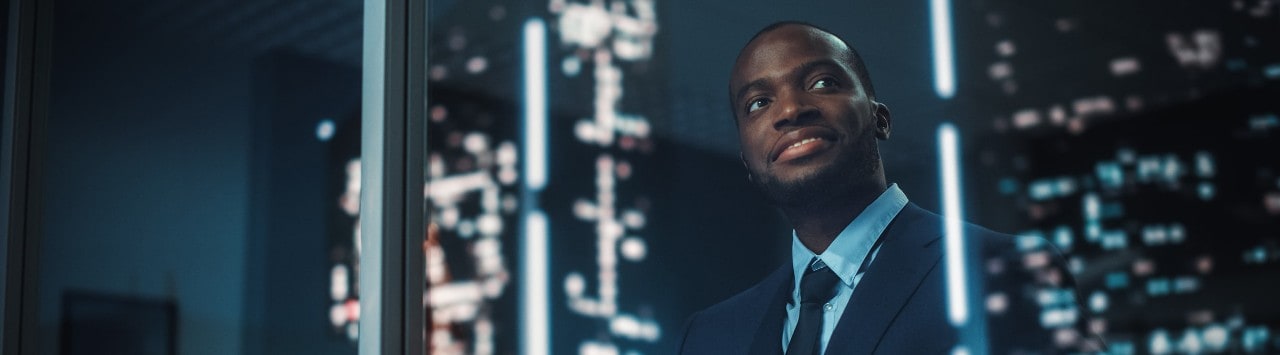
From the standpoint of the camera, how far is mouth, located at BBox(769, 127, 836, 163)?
1.77 m

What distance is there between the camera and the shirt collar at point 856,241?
1738 mm

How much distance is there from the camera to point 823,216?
70.9 inches

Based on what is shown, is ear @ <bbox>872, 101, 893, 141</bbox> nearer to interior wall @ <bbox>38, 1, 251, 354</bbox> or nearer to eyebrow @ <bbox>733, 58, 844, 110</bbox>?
→ eyebrow @ <bbox>733, 58, 844, 110</bbox>

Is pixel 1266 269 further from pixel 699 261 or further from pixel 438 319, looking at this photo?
pixel 438 319

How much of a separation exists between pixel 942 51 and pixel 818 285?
1.27 ft

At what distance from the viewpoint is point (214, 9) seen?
3025mm

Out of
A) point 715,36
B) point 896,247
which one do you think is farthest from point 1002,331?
point 715,36

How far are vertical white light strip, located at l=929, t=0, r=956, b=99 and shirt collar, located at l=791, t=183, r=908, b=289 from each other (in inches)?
6.4

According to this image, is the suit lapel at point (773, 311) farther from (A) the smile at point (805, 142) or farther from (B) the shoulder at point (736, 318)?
(A) the smile at point (805, 142)

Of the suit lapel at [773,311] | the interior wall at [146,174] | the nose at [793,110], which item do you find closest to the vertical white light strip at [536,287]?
the suit lapel at [773,311]

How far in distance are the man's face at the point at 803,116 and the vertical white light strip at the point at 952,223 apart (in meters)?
0.10

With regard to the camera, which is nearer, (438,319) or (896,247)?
(896,247)

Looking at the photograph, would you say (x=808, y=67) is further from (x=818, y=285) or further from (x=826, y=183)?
(x=818, y=285)

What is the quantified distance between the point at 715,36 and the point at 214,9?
162 cm
